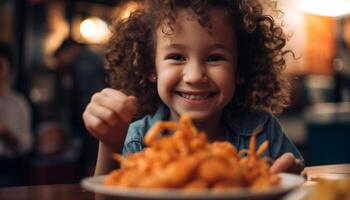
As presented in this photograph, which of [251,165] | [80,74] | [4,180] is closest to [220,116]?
[251,165]

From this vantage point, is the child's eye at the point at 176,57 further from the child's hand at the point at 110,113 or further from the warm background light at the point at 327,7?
the warm background light at the point at 327,7

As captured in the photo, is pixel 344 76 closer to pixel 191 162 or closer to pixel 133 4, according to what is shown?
pixel 133 4

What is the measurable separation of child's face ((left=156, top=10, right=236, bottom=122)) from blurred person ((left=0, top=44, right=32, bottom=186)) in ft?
6.22

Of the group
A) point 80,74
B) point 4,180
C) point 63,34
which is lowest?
point 4,180

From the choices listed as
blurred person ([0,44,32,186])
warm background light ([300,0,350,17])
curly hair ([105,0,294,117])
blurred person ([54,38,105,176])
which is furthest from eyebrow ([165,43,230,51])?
warm background light ([300,0,350,17])

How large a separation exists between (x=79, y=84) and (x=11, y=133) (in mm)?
1074

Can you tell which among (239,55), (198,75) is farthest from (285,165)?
(239,55)

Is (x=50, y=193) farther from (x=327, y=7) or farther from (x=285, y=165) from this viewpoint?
(x=327, y=7)

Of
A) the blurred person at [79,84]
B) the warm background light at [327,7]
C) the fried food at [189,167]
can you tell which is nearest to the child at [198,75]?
the fried food at [189,167]

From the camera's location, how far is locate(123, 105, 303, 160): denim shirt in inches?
54.0

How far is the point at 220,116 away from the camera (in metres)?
1.44

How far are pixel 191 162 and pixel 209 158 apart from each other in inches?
0.9

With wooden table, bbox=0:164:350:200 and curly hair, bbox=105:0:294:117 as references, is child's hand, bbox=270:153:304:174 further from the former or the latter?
curly hair, bbox=105:0:294:117

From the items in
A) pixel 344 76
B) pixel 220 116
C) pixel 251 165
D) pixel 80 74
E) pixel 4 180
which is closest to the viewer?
pixel 251 165
